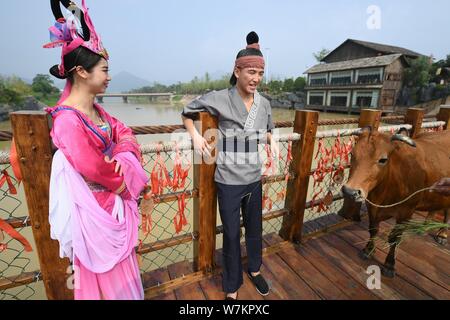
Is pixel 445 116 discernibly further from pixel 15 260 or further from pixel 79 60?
pixel 15 260

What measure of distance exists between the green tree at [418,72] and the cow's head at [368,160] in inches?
1032

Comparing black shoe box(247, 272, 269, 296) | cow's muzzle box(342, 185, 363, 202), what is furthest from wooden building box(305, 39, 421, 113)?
black shoe box(247, 272, 269, 296)

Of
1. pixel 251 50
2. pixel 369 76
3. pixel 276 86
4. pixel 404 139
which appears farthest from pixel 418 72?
pixel 251 50

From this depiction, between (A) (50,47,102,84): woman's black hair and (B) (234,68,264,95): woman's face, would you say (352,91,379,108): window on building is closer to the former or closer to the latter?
(B) (234,68,264,95): woman's face

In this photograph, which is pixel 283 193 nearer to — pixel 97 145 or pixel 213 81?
pixel 97 145

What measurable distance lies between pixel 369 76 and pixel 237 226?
26866 millimetres

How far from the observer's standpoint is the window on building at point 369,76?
72.6 feet

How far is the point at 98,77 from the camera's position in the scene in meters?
1.22

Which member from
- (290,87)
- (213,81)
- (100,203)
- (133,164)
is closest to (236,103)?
(133,164)

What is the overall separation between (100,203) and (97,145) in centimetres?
31

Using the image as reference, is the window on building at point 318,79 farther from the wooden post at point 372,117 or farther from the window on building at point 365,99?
the wooden post at point 372,117

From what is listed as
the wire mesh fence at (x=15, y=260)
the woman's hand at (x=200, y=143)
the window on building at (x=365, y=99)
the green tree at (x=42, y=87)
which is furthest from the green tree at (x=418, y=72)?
the green tree at (x=42, y=87)

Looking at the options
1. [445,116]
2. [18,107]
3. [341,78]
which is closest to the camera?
[445,116]
